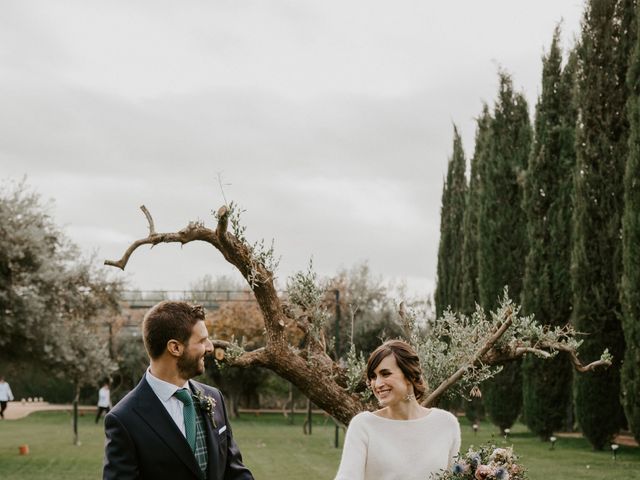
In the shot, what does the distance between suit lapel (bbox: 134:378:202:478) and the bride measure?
2.32ft

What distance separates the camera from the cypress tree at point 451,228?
3256cm

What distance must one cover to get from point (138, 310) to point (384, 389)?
45.0m

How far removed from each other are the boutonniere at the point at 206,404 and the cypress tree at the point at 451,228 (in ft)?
94.8

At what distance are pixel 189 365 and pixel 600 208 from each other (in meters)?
16.8

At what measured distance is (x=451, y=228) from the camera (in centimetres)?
3316

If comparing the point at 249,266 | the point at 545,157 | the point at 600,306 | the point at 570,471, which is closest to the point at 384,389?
the point at 249,266

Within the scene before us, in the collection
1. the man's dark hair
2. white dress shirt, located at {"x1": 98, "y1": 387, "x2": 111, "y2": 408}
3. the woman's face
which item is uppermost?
the man's dark hair

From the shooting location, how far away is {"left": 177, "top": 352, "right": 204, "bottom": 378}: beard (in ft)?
11.9

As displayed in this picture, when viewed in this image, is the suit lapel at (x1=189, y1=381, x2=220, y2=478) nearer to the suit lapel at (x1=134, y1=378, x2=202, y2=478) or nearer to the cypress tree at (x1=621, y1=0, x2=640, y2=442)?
the suit lapel at (x1=134, y1=378, x2=202, y2=478)

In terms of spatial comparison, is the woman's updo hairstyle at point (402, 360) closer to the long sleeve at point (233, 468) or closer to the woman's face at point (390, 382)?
the woman's face at point (390, 382)

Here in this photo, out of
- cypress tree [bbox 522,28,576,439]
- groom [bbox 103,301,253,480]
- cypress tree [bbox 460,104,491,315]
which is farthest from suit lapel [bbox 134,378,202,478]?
cypress tree [bbox 460,104,491,315]

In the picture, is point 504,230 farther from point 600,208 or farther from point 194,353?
point 194,353

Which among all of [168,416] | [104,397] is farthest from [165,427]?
[104,397]

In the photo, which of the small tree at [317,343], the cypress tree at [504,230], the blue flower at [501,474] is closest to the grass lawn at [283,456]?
the cypress tree at [504,230]
